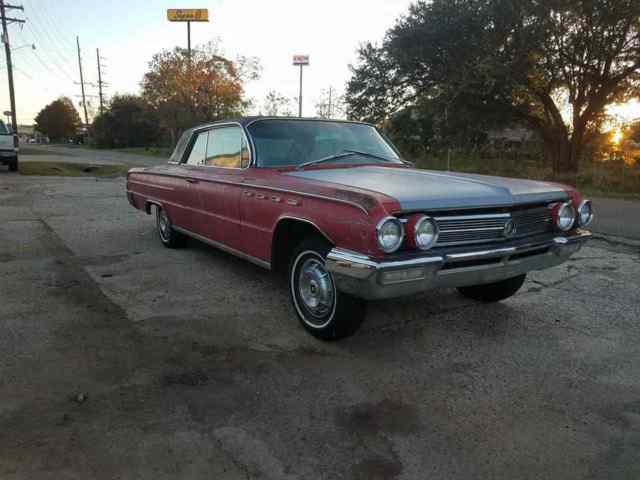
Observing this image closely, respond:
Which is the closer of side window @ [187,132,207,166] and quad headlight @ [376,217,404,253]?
quad headlight @ [376,217,404,253]

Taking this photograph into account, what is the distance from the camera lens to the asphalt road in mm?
2145

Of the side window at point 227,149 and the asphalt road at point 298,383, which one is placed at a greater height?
the side window at point 227,149

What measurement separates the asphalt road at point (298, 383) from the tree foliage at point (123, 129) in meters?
55.9

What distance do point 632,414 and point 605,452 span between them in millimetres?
459

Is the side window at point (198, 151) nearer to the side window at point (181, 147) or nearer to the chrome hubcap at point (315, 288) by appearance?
the side window at point (181, 147)

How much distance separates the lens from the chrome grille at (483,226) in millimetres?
2994

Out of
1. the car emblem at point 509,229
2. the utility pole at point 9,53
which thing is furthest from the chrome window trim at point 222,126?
the utility pole at point 9,53

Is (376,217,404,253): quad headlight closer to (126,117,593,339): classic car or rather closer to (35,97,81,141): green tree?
(126,117,593,339): classic car

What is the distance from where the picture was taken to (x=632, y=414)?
2535 millimetres

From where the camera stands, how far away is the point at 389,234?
2768 millimetres

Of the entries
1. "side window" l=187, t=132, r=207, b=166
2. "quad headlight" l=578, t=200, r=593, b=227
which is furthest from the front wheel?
"side window" l=187, t=132, r=207, b=166

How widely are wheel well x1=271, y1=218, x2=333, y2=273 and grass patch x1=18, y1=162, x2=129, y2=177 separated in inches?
614

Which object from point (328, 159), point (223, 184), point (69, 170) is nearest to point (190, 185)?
point (223, 184)

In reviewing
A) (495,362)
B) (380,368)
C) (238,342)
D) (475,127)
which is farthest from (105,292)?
(475,127)
